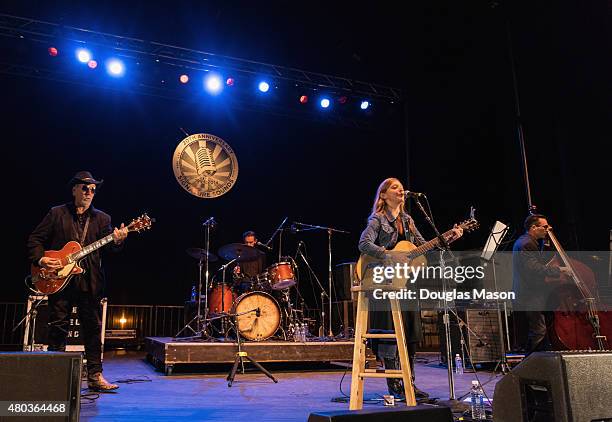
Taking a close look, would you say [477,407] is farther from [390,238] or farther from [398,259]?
[390,238]

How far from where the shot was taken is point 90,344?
4.65 m

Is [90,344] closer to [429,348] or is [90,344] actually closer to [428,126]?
[429,348]

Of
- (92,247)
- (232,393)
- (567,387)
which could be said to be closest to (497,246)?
(232,393)

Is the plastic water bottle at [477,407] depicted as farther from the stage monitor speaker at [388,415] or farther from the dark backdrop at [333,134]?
the dark backdrop at [333,134]

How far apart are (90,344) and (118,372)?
1803mm

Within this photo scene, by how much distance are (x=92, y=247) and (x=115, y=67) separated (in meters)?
5.10

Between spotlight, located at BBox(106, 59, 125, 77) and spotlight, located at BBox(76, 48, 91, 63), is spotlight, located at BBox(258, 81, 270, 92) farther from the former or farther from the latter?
spotlight, located at BBox(76, 48, 91, 63)

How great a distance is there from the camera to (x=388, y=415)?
5.32 feet

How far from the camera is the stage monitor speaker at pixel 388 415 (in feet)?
5.02

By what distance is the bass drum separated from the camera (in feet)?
22.9

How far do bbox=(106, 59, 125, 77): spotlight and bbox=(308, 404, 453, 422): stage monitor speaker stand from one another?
329 inches

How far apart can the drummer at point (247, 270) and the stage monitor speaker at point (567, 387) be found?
5797 millimetres

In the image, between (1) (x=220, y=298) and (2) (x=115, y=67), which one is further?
(2) (x=115, y=67)

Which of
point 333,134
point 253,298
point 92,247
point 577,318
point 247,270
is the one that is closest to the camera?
point 92,247
